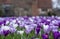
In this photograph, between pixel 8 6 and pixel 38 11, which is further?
pixel 38 11

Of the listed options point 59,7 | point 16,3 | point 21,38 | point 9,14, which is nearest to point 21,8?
point 16,3

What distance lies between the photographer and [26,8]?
1091 centimetres

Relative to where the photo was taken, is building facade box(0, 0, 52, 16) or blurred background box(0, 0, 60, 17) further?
building facade box(0, 0, 52, 16)

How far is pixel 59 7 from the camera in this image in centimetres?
1253

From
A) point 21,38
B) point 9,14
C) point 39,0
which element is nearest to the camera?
point 21,38

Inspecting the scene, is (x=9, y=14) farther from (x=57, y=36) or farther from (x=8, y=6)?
(x=57, y=36)

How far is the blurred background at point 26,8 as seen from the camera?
396 inches

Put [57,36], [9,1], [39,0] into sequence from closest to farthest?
[57,36] → [9,1] → [39,0]

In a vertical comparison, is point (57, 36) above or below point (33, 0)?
above

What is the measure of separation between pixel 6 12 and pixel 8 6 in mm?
317

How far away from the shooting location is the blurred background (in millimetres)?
10047

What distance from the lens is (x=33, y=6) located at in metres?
11.0

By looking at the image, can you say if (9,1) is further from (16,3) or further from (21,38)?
(21,38)

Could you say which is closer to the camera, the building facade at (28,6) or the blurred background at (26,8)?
the blurred background at (26,8)
